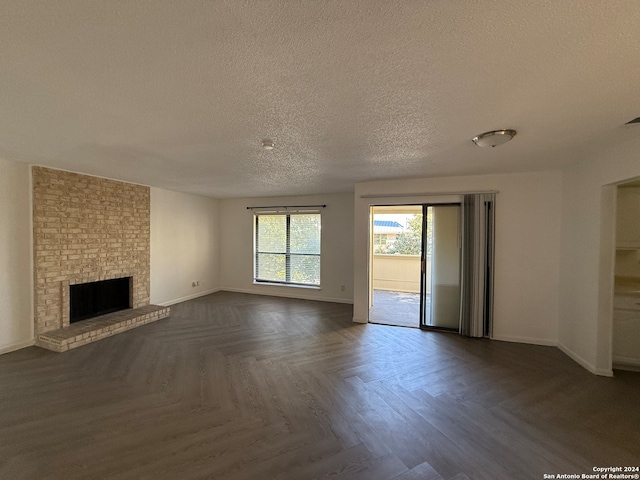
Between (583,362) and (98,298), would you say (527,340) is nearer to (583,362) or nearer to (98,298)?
(583,362)

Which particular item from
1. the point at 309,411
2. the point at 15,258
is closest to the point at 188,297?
the point at 15,258

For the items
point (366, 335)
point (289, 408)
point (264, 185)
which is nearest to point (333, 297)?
point (366, 335)

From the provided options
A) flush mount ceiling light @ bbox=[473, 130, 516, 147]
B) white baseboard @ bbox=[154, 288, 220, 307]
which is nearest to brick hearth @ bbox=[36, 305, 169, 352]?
white baseboard @ bbox=[154, 288, 220, 307]

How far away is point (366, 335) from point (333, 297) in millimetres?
2100

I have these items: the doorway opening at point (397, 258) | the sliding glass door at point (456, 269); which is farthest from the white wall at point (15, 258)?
the doorway opening at point (397, 258)

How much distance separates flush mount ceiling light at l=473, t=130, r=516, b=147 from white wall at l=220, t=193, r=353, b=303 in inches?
142

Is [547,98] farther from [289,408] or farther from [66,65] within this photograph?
[289,408]

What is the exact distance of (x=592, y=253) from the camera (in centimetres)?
305

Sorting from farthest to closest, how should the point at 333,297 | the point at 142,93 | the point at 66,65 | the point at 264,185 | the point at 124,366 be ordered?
the point at 333,297, the point at 264,185, the point at 124,366, the point at 142,93, the point at 66,65

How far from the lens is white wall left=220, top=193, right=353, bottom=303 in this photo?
605cm

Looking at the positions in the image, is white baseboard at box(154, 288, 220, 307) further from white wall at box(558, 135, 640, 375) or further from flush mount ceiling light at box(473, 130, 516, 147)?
white wall at box(558, 135, 640, 375)

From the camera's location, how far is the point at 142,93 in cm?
170

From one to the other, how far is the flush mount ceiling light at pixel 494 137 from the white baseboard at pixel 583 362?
111 inches

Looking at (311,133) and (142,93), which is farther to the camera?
(311,133)
